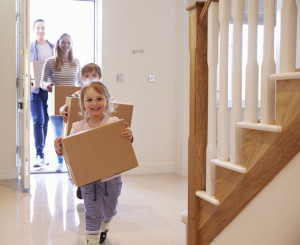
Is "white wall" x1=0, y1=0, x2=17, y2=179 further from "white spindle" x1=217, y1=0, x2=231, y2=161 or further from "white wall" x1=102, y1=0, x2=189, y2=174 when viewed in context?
"white spindle" x1=217, y1=0, x2=231, y2=161

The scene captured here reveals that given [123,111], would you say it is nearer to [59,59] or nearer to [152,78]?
[59,59]

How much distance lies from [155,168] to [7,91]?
182 centimetres

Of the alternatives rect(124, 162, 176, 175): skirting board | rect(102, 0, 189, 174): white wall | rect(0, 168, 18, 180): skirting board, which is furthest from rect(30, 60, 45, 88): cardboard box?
rect(124, 162, 176, 175): skirting board

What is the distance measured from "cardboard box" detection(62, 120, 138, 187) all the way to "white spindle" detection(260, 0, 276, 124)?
30.4 inches

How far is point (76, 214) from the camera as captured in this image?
3.00 metres

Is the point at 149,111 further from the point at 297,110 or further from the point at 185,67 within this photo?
the point at 297,110

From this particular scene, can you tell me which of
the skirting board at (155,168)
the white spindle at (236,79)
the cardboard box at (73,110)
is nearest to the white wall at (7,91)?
the skirting board at (155,168)

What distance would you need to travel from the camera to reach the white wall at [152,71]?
14.7 feet

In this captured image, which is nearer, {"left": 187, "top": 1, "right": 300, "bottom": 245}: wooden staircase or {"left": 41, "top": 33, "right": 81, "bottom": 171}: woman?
{"left": 187, "top": 1, "right": 300, "bottom": 245}: wooden staircase

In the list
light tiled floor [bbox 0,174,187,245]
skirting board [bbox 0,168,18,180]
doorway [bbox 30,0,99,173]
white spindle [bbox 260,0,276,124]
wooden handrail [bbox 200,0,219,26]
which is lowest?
light tiled floor [bbox 0,174,187,245]

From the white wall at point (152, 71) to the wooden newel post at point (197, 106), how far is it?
2634 millimetres

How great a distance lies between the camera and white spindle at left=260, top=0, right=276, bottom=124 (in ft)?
4.87

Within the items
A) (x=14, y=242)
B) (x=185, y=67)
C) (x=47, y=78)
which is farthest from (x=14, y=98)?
(x=14, y=242)

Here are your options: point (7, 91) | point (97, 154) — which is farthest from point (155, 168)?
point (97, 154)
